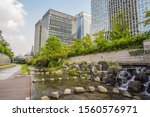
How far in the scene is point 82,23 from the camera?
99.1 meters

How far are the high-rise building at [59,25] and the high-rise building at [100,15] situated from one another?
19.2 m

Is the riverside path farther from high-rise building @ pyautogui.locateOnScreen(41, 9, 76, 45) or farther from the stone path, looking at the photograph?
high-rise building @ pyautogui.locateOnScreen(41, 9, 76, 45)

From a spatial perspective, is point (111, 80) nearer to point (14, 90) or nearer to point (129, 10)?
point (14, 90)

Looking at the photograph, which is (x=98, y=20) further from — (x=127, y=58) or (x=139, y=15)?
(x=127, y=58)

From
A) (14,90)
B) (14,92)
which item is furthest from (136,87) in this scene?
(14,90)

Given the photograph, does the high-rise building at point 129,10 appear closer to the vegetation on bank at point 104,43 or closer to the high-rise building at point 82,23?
the high-rise building at point 82,23

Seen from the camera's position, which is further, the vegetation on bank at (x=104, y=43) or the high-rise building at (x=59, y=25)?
the high-rise building at (x=59, y=25)

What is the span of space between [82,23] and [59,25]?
73.2ft

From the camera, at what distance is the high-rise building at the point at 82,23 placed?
98438 millimetres

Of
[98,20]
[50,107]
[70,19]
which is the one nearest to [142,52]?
[50,107]

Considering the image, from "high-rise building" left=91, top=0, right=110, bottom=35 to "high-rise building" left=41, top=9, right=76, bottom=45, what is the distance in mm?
19162

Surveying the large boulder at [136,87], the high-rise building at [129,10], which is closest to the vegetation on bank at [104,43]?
the large boulder at [136,87]

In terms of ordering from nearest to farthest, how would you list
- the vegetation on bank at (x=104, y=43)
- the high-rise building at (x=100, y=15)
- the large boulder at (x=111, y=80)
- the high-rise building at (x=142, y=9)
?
the large boulder at (x=111, y=80) → the vegetation on bank at (x=104, y=43) → the high-rise building at (x=142, y=9) → the high-rise building at (x=100, y=15)

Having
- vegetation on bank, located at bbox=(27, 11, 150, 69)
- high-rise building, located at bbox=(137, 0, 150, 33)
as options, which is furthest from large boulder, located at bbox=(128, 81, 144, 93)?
high-rise building, located at bbox=(137, 0, 150, 33)
